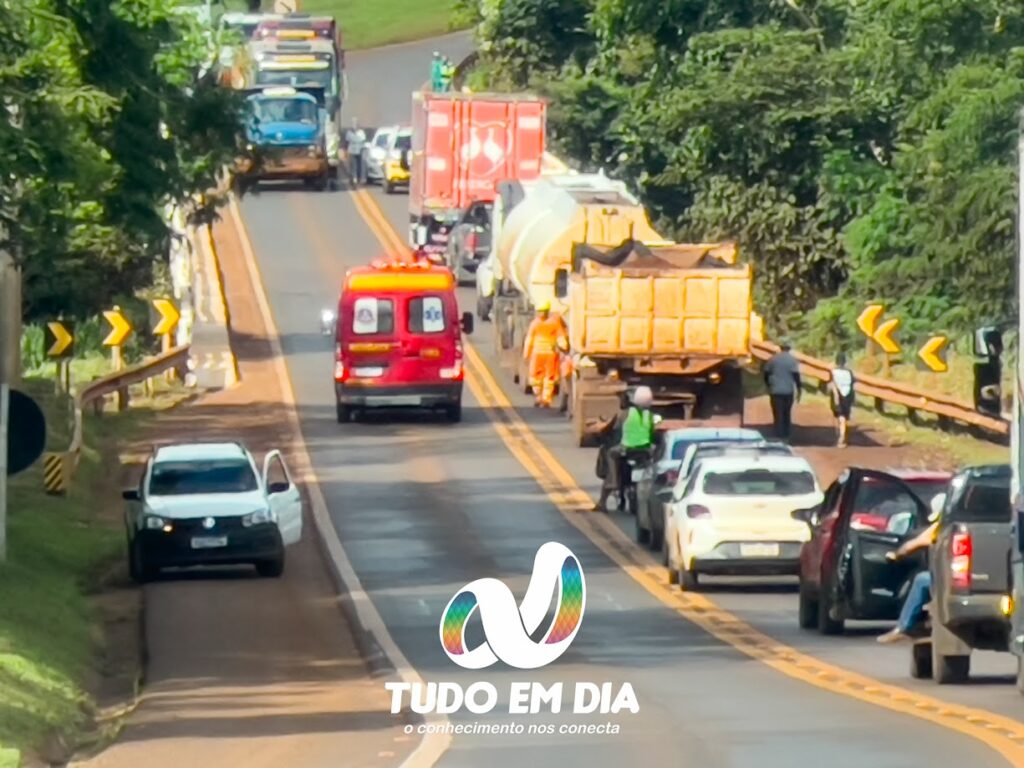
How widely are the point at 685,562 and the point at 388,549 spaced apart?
5.14 m

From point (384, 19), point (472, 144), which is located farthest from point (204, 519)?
point (384, 19)

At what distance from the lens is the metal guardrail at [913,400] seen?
133ft

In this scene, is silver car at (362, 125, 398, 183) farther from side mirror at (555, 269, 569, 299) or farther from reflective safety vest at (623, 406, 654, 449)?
reflective safety vest at (623, 406, 654, 449)

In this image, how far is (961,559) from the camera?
1933 cm

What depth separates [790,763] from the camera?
16.5 meters

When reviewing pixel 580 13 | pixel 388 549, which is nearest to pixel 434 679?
pixel 388 549

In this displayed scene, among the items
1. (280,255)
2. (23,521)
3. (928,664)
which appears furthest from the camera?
(280,255)

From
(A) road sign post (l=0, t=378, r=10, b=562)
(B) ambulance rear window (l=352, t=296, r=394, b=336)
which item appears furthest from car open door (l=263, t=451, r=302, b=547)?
(B) ambulance rear window (l=352, t=296, r=394, b=336)

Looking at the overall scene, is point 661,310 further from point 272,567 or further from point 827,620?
point 827,620

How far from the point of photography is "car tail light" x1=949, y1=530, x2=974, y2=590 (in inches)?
758

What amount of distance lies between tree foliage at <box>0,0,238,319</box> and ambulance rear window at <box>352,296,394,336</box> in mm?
3099

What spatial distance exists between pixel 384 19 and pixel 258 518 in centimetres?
9236

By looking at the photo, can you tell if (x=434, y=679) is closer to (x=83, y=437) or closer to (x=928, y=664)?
(x=928, y=664)

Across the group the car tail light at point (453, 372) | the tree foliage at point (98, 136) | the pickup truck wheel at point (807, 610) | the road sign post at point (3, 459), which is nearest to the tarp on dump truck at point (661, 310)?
the car tail light at point (453, 372)
